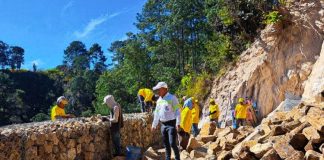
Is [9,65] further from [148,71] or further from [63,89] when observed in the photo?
[148,71]

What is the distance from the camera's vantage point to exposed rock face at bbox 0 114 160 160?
6.78 meters

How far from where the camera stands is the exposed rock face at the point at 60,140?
678 cm

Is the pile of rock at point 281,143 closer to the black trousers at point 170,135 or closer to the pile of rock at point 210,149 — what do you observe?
the pile of rock at point 210,149

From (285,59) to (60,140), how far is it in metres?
12.5

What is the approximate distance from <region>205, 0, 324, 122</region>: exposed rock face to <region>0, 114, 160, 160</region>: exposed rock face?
27.9ft

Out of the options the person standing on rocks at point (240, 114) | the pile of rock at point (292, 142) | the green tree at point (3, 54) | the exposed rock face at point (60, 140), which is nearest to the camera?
the pile of rock at point (292, 142)

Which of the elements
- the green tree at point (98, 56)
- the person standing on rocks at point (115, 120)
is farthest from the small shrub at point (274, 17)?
the green tree at point (98, 56)

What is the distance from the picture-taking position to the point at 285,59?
1786 cm

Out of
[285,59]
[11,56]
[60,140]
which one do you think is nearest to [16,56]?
[11,56]

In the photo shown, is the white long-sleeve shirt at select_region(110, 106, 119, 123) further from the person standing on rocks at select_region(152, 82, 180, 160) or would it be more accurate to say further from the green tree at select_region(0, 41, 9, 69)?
the green tree at select_region(0, 41, 9, 69)

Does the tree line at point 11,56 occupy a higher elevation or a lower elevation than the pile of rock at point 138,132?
higher

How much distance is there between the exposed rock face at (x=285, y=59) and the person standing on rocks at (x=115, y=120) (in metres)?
9.20

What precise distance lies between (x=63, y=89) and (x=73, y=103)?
26.3ft

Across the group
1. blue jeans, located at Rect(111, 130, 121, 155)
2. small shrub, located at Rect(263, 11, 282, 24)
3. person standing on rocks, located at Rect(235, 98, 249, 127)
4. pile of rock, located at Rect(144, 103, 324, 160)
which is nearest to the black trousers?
pile of rock, located at Rect(144, 103, 324, 160)
